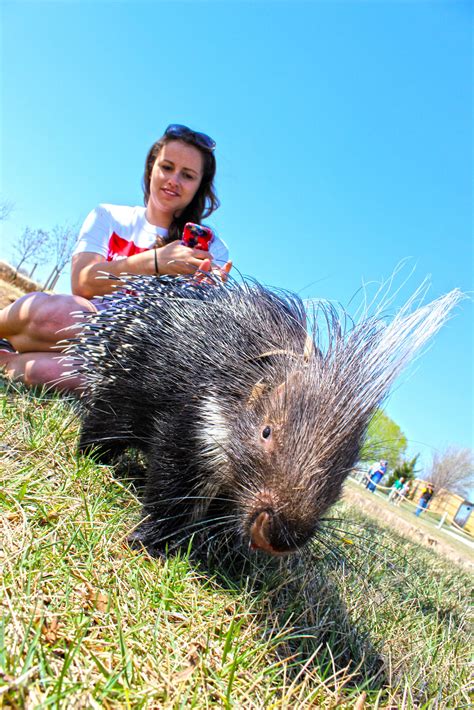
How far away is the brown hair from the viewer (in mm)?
3375

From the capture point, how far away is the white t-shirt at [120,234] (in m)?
3.26

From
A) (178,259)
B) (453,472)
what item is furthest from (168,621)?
(453,472)

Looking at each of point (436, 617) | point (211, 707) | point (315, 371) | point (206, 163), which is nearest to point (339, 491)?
point (315, 371)

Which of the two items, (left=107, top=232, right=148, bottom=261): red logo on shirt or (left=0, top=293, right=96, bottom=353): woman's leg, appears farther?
(left=107, top=232, right=148, bottom=261): red logo on shirt

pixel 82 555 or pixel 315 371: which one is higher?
pixel 315 371

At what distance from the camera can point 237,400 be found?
211 cm

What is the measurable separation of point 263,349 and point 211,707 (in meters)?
1.34

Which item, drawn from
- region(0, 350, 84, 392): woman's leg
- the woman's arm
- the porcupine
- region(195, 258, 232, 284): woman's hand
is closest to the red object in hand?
the woman's arm

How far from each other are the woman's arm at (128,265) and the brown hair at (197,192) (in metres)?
0.48

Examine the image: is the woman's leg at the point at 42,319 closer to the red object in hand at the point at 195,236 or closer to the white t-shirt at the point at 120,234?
the white t-shirt at the point at 120,234

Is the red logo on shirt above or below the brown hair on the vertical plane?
below

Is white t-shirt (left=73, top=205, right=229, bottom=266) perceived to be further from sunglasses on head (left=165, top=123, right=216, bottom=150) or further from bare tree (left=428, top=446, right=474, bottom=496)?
bare tree (left=428, top=446, right=474, bottom=496)

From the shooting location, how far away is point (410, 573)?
9.60 feet

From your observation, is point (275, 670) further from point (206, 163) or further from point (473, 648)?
point (206, 163)
